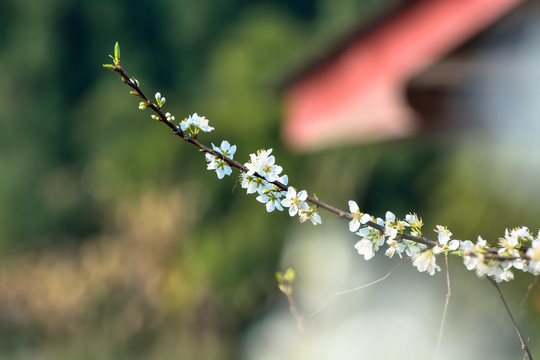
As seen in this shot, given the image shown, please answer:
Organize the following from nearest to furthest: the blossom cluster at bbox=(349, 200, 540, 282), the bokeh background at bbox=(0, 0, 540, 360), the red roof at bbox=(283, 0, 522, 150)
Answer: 1. the blossom cluster at bbox=(349, 200, 540, 282)
2. the red roof at bbox=(283, 0, 522, 150)
3. the bokeh background at bbox=(0, 0, 540, 360)

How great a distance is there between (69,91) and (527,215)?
56.1 ft

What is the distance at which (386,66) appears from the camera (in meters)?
4.01

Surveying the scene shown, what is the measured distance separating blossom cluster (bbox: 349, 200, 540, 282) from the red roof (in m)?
2.56

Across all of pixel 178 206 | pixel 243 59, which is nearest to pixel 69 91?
pixel 243 59

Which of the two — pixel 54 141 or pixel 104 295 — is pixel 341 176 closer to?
pixel 104 295

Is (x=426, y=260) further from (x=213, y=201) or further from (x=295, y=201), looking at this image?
(x=213, y=201)

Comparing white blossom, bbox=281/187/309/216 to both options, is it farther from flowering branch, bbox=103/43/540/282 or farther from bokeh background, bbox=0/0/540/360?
bokeh background, bbox=0/0/540/360

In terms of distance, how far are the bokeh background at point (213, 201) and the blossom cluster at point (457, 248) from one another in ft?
0.83

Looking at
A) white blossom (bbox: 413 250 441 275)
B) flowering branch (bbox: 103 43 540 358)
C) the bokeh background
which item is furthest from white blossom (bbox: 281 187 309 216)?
the bokeh background

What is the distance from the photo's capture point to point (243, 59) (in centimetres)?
1522

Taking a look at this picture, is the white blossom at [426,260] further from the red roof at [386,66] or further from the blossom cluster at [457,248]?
the red roof at [386,66]

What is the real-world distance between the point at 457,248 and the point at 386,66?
3000 millimetres

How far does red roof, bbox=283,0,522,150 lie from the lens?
369 centimetres

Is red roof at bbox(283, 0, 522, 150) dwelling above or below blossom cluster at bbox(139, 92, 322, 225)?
above
